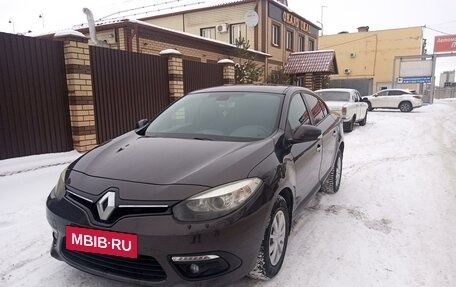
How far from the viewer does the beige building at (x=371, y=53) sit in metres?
41.3

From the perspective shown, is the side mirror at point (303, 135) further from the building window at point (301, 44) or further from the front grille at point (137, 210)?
the building window at point (301, 44)

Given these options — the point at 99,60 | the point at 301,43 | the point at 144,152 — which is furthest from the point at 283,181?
the point at 301,43

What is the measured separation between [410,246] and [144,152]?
2613 mm

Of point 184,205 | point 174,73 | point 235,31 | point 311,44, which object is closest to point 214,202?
point 184,205

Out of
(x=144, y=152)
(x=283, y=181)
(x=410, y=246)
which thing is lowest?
(x=410, y=246)

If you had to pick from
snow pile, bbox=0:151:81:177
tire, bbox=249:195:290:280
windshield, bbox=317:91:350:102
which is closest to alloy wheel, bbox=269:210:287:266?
tire, bbox=249:195:290:280

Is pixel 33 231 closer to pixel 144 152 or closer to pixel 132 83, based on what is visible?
pixel 144 152

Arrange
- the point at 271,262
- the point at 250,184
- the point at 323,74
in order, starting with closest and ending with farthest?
1. the point at 250,184
2. the point at 271,262
3. the point at 323,74

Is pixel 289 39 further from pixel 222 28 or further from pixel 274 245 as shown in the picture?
pixel 274 245

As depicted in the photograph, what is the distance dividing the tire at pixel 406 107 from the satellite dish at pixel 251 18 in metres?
10.8

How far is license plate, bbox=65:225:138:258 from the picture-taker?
2.14 m

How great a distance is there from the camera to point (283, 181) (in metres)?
2.74

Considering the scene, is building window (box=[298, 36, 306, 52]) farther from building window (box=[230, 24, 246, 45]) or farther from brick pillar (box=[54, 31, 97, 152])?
brick pillar (box=[54, 31, 97, 152])

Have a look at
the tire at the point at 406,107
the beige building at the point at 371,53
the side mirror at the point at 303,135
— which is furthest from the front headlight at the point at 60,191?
the beige building at the point at 371,53
